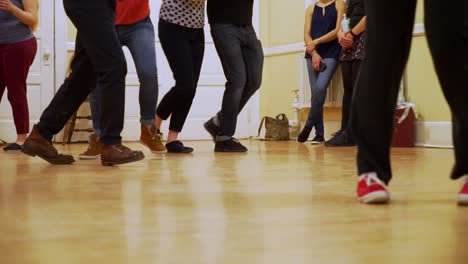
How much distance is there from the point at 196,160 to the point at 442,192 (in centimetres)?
169

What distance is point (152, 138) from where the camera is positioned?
3887 mm

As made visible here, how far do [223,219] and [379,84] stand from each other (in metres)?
0.52

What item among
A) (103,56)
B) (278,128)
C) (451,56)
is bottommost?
(278,128)

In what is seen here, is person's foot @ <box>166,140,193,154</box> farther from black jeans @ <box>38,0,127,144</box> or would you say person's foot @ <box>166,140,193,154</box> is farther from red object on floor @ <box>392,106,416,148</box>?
red object on floor @ <box>392,106,416,148</box>

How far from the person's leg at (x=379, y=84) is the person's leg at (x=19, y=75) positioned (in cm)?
313

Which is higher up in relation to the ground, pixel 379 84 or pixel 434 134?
pixel 379 84

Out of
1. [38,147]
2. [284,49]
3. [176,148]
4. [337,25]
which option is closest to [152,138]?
[176,148]

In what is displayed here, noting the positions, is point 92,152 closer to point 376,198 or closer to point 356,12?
point 376,198

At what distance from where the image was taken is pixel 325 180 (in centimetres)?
243

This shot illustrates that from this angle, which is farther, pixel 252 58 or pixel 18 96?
pixel 18 96

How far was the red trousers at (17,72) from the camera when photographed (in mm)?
4445

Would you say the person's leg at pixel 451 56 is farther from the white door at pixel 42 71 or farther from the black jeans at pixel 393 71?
the white door at pixel 42 71

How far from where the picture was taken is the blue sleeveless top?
557cm

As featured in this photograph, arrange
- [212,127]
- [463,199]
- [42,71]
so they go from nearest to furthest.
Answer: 1. [463,199]
2. [212,127]
3. [42,71]
